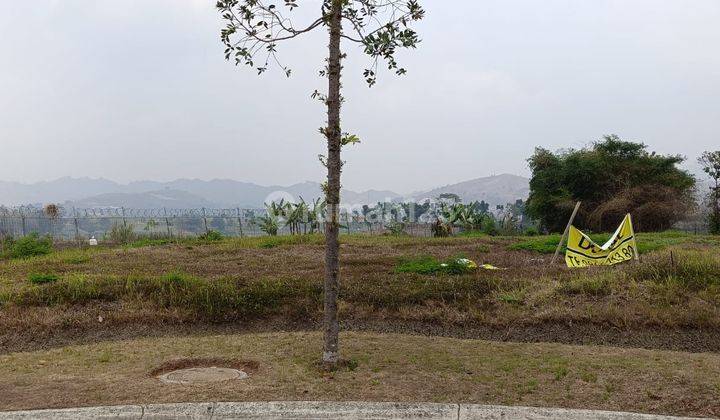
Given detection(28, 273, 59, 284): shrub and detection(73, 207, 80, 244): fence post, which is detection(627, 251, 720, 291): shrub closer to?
detection(28, 273, 59, 284): shrub

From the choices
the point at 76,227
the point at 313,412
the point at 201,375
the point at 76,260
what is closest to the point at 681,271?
the point at 313,412

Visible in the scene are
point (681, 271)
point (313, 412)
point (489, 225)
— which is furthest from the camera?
point (489, 225)

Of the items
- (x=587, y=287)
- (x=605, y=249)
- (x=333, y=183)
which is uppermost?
(x=333, y=183)

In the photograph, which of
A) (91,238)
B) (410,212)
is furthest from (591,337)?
(410,212)

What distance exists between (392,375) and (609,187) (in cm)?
2466

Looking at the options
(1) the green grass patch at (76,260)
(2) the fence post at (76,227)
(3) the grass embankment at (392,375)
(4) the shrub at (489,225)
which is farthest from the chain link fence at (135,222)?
(3) the grass embankment at (392,375)

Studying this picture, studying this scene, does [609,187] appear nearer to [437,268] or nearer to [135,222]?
[437,268]

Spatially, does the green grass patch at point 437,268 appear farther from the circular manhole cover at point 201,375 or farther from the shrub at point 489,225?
the shrub at point 489,225

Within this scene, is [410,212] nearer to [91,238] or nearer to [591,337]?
[91,238]

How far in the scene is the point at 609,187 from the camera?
2666cm

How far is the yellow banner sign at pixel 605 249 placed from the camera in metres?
9.68

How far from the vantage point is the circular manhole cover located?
4909 millimetres

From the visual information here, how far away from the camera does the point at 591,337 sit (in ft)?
21.7

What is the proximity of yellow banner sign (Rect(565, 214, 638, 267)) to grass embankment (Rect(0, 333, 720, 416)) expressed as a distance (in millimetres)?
4128
